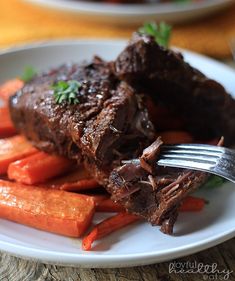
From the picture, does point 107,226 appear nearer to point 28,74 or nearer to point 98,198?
point 98,198

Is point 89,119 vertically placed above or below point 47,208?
above

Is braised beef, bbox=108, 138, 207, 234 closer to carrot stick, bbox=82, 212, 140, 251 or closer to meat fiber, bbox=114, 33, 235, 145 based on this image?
carrot stick, bbox=82, 212, 140, 251

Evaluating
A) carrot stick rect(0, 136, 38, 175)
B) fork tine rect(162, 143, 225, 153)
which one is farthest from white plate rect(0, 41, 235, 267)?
carrot stick rect(0, 136, 38, 175)

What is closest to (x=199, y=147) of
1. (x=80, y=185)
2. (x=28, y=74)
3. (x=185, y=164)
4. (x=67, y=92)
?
(x=185, y=164)

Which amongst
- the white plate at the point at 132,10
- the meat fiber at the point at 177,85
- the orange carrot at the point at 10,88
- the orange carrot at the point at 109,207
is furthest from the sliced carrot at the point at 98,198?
the white plate at the point at 132,10

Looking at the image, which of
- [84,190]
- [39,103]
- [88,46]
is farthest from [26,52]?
[84,190]

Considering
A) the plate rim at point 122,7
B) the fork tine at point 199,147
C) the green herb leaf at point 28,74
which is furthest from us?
the plate rim at point 122,7

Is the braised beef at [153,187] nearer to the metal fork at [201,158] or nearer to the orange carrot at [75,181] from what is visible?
the metal fork at [201,158]
